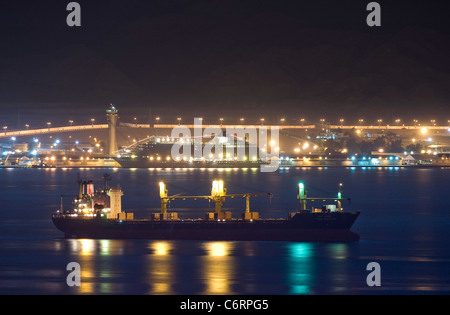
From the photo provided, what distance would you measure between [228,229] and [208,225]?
99 cm

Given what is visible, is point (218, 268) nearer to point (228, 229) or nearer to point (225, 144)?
point (228, 229)

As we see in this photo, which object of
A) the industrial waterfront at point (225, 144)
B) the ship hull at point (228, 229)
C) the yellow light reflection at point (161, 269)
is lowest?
the yellow light reflection at point (161, 269)

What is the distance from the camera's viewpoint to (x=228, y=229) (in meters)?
38.1

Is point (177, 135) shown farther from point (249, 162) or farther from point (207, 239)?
point (207, 239)

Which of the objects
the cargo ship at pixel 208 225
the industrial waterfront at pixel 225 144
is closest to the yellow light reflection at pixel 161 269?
the cargo ship at pixel 208 225

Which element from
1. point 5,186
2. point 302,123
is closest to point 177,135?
point 302,123

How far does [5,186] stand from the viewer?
86312 mm

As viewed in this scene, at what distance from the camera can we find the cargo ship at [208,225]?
37.6 metres

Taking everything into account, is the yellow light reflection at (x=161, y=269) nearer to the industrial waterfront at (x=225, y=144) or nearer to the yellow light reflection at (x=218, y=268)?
the yellow light reflection at (x=218, y=268)

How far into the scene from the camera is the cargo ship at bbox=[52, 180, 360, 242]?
123ft

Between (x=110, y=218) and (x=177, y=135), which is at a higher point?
(x=177, y=135)

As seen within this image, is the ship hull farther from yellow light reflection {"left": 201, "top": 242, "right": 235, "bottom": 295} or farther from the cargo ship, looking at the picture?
yellow light reflection {"left": 201, "top": 242, "right": 235, "bottom": 295}

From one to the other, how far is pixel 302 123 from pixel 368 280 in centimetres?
16311

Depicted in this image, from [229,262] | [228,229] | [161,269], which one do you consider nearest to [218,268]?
[229,262]
